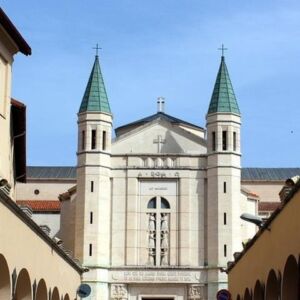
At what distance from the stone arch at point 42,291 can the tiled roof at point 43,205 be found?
1987 inches

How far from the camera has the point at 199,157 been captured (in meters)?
71.8

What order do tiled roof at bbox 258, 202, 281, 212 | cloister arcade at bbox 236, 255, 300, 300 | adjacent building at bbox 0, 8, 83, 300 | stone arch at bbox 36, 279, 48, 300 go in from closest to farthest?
cloister arcade at bbox 236, 255, 300, 300 < adjacent building at bbox 0, 8, 83, 300 < stone arch at bbox 36, 279, 48, 300 < tiled roof at bbox 258, 202, 281, 212

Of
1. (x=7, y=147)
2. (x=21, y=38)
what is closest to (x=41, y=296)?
(x=7, y=147)

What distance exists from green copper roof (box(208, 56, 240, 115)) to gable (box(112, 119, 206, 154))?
121 inches

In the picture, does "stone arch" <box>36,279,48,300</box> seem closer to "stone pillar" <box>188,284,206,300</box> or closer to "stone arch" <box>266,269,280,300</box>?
"stone arch" <box>266,269,280,300</box>

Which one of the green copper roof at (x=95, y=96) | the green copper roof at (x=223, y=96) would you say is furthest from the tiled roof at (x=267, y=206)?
the green copper roof at (x=95, y=96)

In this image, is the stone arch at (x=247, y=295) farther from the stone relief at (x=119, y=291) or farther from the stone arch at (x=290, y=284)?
the stone relief at (x=119, y=291)

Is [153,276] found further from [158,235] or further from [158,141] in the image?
[158,141]

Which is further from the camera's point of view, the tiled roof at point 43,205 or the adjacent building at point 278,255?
the tiled roof at point 43,205

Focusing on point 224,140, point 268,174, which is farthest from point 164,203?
point 268,174

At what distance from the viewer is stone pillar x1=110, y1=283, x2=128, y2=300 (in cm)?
6925

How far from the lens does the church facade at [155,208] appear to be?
6925 centimetres

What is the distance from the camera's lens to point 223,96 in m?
72.4

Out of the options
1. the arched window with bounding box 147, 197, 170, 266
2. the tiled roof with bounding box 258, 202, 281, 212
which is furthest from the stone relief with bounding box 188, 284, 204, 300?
the tiled roof with bounding box 258, 202, 281, 212
